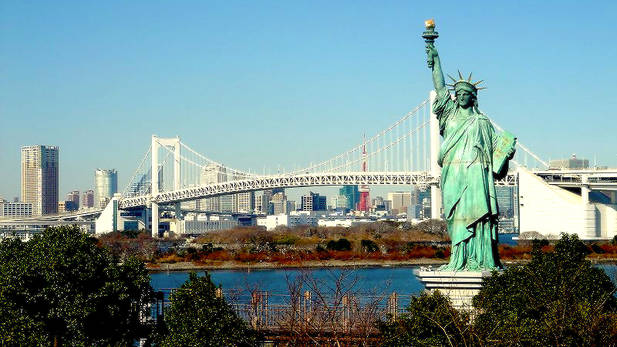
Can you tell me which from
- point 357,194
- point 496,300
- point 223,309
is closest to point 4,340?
point 223,309

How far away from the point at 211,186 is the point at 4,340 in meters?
48.7

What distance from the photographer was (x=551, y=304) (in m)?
10.5

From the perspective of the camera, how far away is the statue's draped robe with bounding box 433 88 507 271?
11883 mm

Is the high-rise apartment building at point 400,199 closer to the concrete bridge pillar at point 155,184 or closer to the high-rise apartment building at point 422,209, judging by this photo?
the high-rise apartment building at point 422,209

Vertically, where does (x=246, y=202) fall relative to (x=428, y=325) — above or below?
above

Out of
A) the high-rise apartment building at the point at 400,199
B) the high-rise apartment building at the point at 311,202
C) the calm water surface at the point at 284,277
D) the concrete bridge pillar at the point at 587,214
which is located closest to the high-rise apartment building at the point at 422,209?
the high-rise apartment building at the point at 311,202

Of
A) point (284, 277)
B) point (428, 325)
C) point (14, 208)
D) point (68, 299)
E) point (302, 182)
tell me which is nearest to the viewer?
point (428, 325)

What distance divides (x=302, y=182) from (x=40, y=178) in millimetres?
87270

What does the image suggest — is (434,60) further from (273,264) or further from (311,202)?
(311,202)

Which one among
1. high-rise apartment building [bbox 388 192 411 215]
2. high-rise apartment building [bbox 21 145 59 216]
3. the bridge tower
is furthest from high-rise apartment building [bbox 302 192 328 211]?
the bridge tower

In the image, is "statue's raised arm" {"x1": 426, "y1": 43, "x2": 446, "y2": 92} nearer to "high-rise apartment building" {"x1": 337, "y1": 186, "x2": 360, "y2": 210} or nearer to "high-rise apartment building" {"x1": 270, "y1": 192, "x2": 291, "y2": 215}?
"high-rise apartment building" {"x1": 270, "y1": 192, "x2": 291, "y2": 215}

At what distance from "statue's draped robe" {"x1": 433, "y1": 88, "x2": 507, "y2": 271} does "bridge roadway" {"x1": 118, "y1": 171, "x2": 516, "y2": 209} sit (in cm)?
3963

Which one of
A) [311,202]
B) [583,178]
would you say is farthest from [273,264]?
[311,202]

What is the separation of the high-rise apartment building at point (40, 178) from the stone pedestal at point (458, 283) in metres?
128
